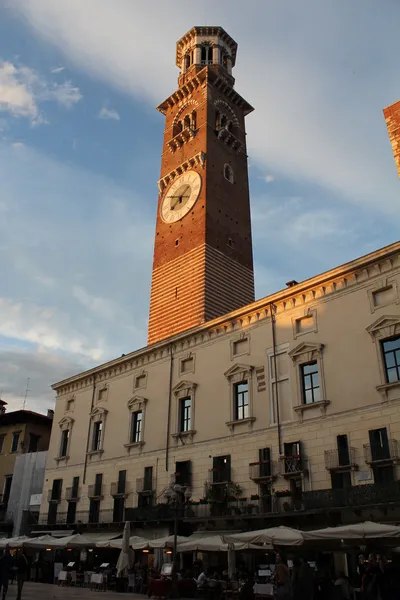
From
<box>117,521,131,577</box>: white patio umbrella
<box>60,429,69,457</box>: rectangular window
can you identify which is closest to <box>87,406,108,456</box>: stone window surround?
<box>60,429,69,457</box>: rectangular window

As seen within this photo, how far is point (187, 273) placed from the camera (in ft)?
142

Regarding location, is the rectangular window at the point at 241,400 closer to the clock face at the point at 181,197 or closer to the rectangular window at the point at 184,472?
the rectangular window at the point at 184,472

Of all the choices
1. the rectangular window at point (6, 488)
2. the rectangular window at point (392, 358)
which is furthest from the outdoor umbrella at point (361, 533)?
Answer: the rectangular window at point (6, 488)

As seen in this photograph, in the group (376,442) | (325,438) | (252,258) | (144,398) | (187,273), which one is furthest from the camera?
(252,258)

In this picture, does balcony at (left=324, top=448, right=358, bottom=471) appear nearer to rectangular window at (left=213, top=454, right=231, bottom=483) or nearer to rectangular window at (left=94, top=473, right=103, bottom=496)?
rectangular window at (left=213, top=454, right=231, bottom=483)

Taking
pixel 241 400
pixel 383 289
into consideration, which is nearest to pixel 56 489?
pixel 241 400

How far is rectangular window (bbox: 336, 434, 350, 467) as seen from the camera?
22078 millimetres

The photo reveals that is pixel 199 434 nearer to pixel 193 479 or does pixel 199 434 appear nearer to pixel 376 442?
pixel 193 479

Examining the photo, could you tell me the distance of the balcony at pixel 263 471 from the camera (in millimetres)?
24219

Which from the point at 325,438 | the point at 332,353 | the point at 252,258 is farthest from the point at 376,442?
the point at 252,258

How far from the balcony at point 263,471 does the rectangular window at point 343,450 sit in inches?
130

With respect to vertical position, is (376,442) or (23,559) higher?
(376,442)

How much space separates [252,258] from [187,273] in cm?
759

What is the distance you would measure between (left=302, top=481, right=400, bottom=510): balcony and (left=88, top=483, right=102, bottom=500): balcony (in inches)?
608
